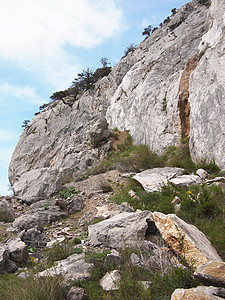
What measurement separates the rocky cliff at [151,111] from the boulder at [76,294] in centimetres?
546

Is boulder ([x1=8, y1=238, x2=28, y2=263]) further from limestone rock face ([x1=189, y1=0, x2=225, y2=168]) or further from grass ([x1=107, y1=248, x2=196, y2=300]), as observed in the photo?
limestone rock face ([x1=189, y1=0, x2=225, y2=168])

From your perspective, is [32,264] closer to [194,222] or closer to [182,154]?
[194,222]

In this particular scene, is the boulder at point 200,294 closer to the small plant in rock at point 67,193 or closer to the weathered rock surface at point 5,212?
the weathered rock surface at point 5,212

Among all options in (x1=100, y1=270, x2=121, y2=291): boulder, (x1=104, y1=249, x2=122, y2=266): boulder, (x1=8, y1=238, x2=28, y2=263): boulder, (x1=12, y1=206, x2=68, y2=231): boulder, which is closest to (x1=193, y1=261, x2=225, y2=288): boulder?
(x1=100, y1=270, x2=121, y2=291): boulder

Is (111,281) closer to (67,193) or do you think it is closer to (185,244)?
(185,244)

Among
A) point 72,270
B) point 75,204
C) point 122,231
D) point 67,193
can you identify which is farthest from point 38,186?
point 72,270

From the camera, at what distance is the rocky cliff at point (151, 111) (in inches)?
304

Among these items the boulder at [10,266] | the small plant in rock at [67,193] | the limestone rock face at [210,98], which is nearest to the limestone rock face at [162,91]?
the limestone rock face at [210,98]

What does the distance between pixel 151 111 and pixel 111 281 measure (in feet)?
38.6

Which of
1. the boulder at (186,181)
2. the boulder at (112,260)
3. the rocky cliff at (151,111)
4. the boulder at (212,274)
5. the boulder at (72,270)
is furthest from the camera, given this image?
the rocky cliff at (151,111)

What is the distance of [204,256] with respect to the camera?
8.90ft

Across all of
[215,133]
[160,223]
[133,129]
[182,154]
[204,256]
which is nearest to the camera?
[204,256]

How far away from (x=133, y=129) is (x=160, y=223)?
1324 centimetres

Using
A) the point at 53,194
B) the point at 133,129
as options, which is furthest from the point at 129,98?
the point at 53,194
